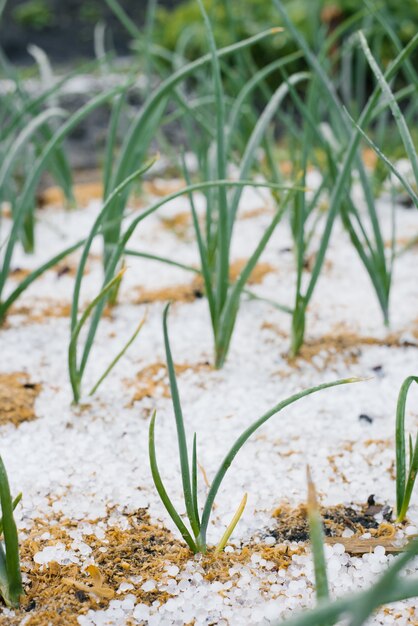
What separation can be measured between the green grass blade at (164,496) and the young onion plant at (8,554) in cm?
12

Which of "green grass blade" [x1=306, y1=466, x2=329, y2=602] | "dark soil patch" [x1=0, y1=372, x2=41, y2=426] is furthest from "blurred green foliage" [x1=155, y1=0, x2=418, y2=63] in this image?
"green grass blade" [x1=306, y1=466, x2=329, y2=602]

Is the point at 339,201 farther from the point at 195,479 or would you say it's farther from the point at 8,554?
the point at 8,554

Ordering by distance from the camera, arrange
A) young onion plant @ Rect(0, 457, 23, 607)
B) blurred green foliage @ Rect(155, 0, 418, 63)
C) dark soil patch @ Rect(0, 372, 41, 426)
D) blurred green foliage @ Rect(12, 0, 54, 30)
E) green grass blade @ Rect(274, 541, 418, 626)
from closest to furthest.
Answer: green grass blade @ Rect(274, 541, 418, 626) → young onion plant @ Rect(0, 457, 23, 607) → dark soil patch @ Rect(0, 372, 41, 426) → blurred green foliage @ Rect(155, 0, 418, 63) → blurred green foliage @ Rect(12, 0, 54, 30)

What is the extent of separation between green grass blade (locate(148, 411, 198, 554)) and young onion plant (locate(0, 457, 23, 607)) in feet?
0.40

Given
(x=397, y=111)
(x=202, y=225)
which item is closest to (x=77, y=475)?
(x=397, y=111)

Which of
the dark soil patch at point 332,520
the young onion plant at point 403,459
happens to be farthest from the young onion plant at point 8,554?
the young onion plant at point 403,459

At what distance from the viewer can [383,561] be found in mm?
656

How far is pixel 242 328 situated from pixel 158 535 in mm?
486

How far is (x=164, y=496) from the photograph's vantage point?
2.06ft

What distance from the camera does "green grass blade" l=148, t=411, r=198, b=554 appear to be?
62 cm

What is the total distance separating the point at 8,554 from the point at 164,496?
0.14 m

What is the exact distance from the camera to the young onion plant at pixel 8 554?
0.57 meters

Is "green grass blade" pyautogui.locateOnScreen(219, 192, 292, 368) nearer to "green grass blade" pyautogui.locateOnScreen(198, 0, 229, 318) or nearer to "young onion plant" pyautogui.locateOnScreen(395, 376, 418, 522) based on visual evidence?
"green grass blade" pyautogui.locateOnScreen(198, 0, 229, 318)

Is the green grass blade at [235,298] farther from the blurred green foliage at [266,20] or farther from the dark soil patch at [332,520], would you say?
the blurred green foliage at [266,20]
